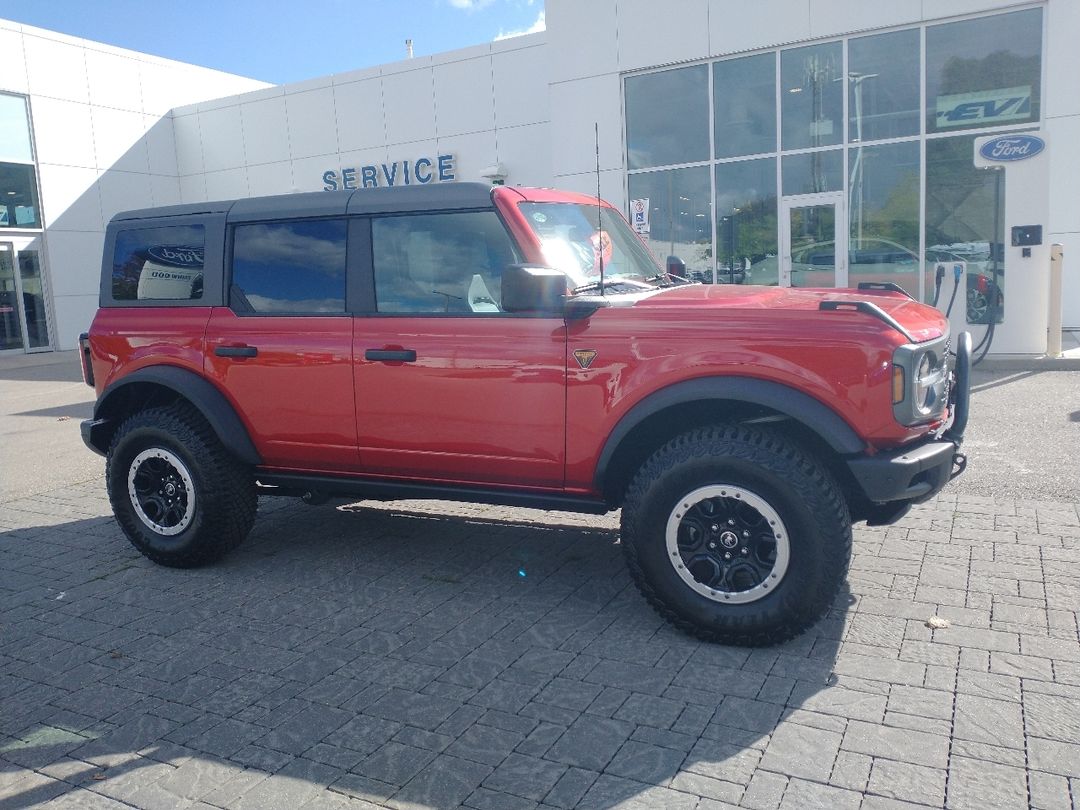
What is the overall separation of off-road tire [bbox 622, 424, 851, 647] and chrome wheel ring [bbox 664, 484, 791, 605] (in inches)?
0.8

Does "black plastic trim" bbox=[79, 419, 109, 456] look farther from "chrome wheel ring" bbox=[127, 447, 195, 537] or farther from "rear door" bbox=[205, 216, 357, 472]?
"rear door" bbox=[205, 216, 357, 472]

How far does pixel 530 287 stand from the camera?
3.98 meters

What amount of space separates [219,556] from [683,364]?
2.94 m

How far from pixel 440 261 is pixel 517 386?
2.69 ft

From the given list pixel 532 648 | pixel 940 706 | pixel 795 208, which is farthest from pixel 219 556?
pixel 795 208

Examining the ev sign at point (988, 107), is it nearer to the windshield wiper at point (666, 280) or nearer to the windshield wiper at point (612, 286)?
the windshield wiper at point (666, 280)

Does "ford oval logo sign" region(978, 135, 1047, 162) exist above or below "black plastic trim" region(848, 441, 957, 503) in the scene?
above

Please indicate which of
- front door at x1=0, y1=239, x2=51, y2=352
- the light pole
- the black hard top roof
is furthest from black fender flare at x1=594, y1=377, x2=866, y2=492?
front door at x1=0, y1=239, x2=51, y2=352

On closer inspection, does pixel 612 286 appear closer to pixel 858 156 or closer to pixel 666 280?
pixel 666 280

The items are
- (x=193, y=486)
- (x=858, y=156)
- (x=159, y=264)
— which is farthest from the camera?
(x=858, y=156)

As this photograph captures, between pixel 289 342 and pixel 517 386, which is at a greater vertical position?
pixel 289 342

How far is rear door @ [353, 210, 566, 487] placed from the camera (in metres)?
4.32

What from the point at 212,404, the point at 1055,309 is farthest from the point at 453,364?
the point at 1055,309

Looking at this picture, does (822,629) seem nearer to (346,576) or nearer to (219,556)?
(346,576)
